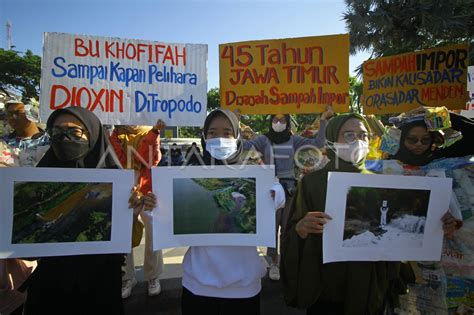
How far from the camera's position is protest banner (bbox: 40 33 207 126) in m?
2.96

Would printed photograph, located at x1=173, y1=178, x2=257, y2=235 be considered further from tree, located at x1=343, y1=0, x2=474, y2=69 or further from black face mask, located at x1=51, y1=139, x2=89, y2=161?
tree, located at x1=343, y1=0, x2=474, y2=69

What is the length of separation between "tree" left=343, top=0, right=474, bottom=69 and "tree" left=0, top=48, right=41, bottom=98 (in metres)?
24.8

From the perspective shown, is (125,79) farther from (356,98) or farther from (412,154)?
(356,98)

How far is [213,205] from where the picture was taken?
1.78 meters

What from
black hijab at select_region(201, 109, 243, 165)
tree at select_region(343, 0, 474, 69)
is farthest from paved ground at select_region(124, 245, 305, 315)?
tree at select_region(343, 0, 474, 69)

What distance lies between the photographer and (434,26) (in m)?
9.63

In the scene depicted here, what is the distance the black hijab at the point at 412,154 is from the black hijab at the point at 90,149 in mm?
1864

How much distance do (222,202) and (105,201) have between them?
645mm

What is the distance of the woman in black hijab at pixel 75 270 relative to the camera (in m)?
1.69

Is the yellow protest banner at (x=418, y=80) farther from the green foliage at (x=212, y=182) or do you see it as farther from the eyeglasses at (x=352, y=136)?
the green foliage at (x=212, y=182)

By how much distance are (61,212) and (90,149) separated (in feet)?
1.24

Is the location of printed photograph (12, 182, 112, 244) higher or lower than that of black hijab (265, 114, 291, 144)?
lower

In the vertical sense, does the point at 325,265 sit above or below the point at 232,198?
below

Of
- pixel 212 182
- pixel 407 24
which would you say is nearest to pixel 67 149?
pixel 212 182
